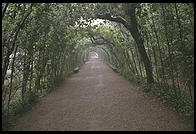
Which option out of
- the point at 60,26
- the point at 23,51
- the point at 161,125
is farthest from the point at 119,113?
the point at 60,26

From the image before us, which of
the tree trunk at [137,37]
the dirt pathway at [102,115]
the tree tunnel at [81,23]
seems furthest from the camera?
the tree trunk at [137,37]

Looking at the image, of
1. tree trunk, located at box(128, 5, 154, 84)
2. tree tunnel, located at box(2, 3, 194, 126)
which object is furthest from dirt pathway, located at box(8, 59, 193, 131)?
tree trunk, located at box(128, 5, 154, 84)

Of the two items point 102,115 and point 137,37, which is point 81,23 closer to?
point 137,37

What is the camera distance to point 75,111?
5766 mm

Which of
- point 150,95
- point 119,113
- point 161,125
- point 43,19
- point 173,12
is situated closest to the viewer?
point 161,125

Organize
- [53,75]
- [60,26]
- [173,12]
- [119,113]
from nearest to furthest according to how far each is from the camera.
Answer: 1. [173,12]
2. [119,113]
3. [60,26]
4. [53,75]

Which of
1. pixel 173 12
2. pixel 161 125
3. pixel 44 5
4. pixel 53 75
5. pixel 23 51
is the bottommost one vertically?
pixel 161 125

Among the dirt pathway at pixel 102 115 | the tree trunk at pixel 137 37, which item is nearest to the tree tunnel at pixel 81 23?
the tree trunk at pixel 137 37

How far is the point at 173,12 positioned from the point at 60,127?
343cm

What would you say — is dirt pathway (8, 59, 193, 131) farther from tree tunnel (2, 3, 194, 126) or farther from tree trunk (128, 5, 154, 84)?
tree trunk (128, 5, 154, 84)

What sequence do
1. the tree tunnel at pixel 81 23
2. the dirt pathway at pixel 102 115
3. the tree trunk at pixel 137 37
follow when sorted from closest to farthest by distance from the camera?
the dirt pathway at pixel 102 115 < the tree tunnel at pixel 81 23 < the tree trunk at pixel 137 37

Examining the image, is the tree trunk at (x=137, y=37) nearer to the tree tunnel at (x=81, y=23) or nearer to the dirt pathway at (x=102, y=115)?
the tree tunnel at (x=81, y=23)

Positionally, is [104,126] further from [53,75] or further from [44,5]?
[53,75]

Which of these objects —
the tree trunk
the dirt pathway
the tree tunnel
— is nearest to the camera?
the dirt pathway
